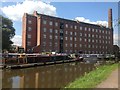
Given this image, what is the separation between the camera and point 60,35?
77.2 metres

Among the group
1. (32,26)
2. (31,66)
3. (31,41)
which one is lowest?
(31,66)

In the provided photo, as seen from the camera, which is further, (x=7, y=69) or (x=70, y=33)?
(x=70, y=33)

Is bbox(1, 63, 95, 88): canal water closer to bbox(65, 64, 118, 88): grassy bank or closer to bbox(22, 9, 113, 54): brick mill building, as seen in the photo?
bbox(65, 64, 118, 88): grassy bank

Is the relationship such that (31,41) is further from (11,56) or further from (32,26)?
(11,56)

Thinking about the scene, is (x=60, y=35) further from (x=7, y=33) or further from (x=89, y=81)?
(x=89, y=81)

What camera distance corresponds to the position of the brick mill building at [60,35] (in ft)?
230

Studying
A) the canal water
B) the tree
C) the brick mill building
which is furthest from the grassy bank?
the brick mill building

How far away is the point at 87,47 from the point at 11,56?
45965 mm

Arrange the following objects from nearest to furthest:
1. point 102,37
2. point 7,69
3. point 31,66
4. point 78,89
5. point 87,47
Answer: point 78,89 → point 7,69 → point 31,66 → point 87,47 → point 102,37

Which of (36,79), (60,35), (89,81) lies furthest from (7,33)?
(89,81)

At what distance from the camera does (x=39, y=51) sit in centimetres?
6931

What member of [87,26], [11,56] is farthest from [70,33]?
[11,56]

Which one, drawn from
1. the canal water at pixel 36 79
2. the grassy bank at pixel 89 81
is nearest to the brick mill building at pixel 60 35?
the canal water at pixel 36 79

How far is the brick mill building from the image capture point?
70.0 meters
